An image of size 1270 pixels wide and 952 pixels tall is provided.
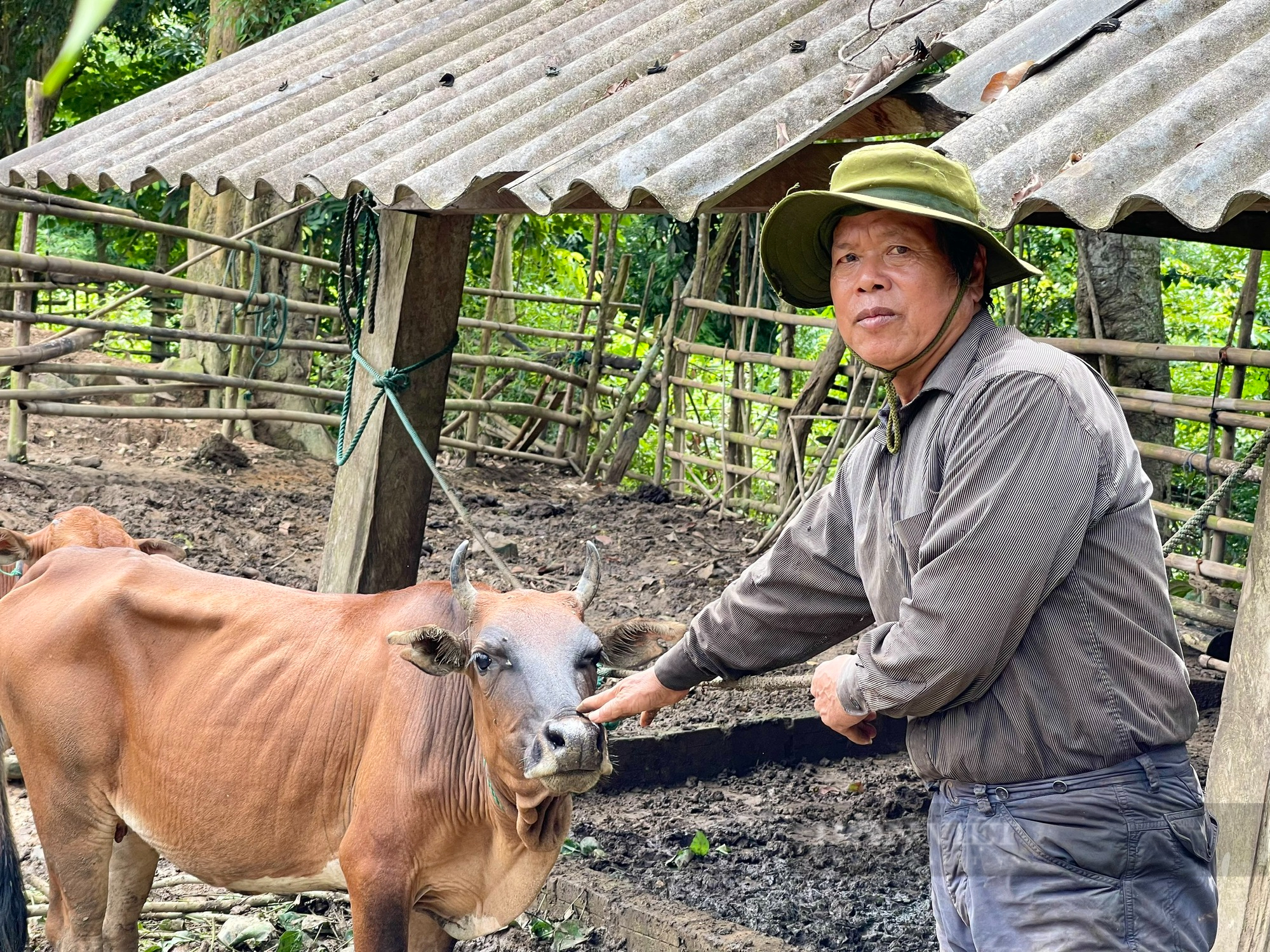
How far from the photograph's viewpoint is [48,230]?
20.5 m

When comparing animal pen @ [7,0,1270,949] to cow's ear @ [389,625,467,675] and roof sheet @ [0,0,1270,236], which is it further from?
cow's ear @ [389,625,467,675]

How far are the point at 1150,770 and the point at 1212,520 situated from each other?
5456mm

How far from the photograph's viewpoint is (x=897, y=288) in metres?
2.36

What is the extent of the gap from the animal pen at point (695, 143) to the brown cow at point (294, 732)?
865 mm

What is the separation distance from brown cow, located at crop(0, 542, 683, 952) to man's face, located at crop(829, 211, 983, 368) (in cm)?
120

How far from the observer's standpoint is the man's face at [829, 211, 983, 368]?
235cm

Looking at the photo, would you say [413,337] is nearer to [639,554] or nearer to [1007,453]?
[1007,453]

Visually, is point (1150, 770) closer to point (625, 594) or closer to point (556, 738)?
point (556, 738)

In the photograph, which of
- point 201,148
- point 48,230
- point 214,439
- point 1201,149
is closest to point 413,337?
point 201,148

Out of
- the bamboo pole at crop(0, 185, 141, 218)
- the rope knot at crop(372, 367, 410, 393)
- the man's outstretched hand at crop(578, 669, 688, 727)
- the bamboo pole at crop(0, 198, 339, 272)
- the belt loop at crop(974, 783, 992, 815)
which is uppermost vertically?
the bamboo pole at crop(0, 185, 141, 218)

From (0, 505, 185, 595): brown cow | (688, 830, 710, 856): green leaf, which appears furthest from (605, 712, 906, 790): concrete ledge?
(0, 505, 185, 595): brown cow

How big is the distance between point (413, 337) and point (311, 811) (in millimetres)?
1954

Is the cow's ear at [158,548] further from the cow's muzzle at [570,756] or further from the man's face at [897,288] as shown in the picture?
the man's face at [897,288]

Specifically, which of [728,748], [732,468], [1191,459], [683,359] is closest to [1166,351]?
[1191,459]
